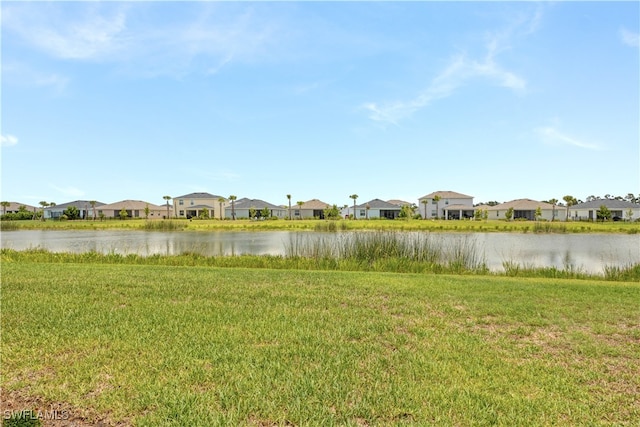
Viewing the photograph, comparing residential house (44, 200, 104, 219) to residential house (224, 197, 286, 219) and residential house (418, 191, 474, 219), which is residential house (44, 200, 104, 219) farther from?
residential house (418, 191, 474, 219)

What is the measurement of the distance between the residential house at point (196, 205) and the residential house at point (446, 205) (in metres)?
35.8

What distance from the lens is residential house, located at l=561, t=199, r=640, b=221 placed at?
57.8 m

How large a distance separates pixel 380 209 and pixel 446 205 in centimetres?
1146

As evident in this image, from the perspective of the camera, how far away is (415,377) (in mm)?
3605

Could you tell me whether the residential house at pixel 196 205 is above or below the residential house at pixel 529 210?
above

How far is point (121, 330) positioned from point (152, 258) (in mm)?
9909

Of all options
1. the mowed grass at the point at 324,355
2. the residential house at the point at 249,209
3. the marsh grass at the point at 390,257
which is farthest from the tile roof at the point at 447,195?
the mowed grass at the point at 324,355

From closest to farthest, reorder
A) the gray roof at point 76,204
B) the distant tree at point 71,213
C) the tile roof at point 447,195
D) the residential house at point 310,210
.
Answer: the distant tree at point 71,213 < the tile roof at point 447,195 < the residential house at point 310,210 < the gray roof at point 76,204

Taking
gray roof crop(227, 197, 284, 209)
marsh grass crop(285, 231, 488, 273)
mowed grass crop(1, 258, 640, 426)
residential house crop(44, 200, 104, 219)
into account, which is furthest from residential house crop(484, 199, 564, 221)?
residential house crop(44, 200, 104, 219)

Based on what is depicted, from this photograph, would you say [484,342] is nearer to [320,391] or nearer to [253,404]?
[320,391]

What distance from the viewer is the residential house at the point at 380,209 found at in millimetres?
73562

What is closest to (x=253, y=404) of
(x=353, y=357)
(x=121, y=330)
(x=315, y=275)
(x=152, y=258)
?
(x=353, y=357)

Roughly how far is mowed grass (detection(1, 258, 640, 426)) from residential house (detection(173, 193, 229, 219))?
216 ft

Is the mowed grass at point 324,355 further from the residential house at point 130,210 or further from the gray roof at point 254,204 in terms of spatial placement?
the residential house at point 130,210
